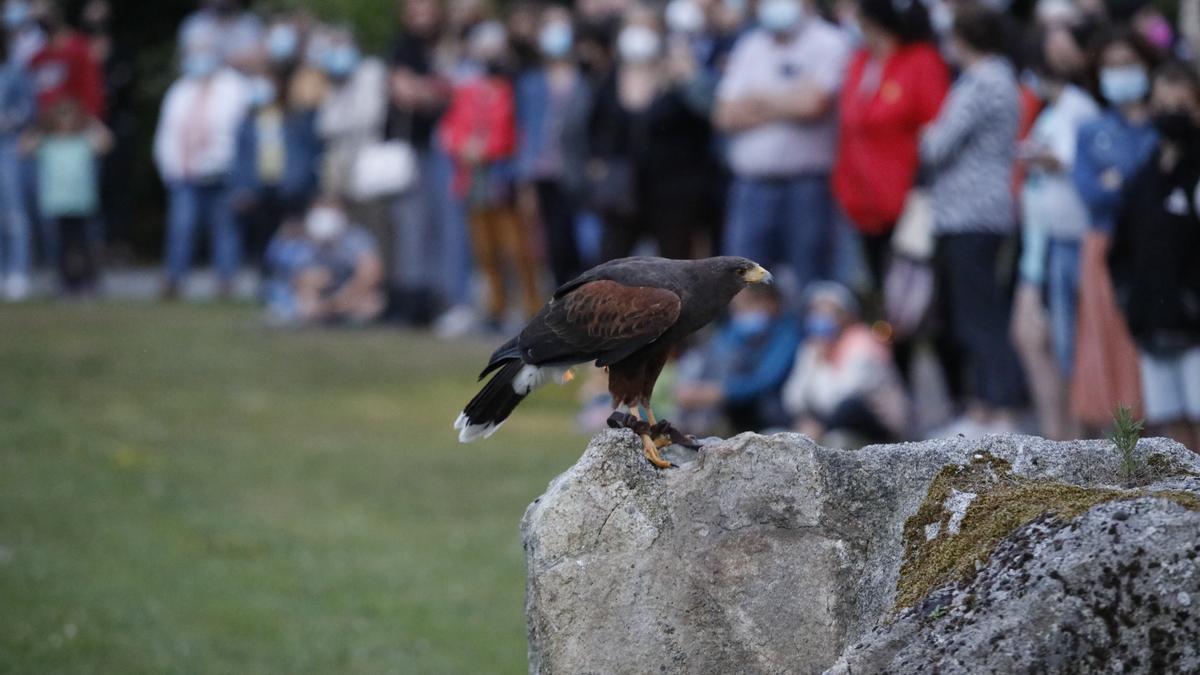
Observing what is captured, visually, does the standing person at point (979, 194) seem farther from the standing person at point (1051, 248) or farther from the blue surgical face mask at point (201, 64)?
the blue surgical face mask at point (201, 64)

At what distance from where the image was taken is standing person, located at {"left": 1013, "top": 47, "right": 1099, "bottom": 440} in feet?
32.7

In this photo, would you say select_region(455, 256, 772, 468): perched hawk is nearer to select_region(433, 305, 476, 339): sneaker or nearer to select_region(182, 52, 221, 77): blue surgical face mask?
select_region(433, 305, 476, 339): sneaker

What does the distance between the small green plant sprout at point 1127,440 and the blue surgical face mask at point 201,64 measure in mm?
17188

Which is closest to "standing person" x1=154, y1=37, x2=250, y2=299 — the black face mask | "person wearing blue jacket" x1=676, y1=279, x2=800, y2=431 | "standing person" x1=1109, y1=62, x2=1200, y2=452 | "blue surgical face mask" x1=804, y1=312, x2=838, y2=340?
"person wearing blue jacket" x1=676, y1=279, x2=800, y2=431

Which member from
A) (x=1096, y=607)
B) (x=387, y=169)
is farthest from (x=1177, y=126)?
(x=387, y=169)

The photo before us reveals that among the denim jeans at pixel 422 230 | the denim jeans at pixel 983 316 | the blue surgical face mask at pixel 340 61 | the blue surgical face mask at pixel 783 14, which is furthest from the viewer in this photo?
the blue surgical face mask at pixel 340 61

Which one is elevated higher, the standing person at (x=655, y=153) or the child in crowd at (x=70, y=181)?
the standing person at (x=655, y=153)

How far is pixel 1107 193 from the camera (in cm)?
934

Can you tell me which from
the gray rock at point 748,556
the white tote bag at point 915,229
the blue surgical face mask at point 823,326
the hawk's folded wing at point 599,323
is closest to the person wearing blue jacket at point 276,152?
the blue surgical face mask at point 823,326

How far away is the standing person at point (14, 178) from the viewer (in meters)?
19.7

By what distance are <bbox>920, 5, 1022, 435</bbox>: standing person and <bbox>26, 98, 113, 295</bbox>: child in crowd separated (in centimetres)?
1179

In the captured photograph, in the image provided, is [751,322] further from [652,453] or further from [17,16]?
[17,16]

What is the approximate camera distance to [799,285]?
39.3ft

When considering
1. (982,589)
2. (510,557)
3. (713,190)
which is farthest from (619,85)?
(982,589)
